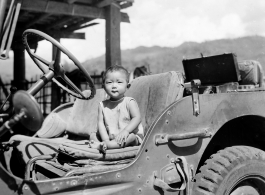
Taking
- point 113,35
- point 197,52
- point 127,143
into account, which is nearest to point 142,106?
point 127,143

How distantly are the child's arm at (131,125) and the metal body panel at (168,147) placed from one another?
0.41 m

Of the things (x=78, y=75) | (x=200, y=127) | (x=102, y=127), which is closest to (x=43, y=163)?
(x=102, y=127)

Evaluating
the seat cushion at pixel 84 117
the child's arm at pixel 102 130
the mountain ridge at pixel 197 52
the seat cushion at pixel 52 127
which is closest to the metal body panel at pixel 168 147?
the child's arm at pixel 102 130

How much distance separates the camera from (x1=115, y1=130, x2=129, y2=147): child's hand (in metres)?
2.69

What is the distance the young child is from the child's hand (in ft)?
0.18

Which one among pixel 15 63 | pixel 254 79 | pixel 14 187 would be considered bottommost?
pixel 14 187

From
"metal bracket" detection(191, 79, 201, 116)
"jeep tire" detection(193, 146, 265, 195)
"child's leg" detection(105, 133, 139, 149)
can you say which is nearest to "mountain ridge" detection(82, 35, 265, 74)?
"child's leg" detection(105, 133, 139, 149)

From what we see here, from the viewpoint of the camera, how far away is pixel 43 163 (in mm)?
2709

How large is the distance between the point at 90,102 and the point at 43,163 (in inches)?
48.5

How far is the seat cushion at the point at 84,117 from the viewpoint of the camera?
3.64 m

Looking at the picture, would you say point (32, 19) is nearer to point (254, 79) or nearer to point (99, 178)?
point (254, 79)

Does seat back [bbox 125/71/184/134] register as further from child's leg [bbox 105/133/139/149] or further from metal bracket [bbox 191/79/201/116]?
metal bracket [bbox 191/79/201/116]

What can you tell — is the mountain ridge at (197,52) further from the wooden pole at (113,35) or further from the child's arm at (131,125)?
the child's arm at (131,125)

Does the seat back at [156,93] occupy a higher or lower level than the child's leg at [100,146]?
higher
